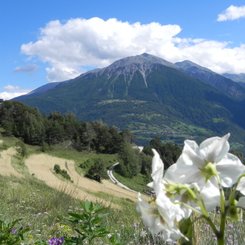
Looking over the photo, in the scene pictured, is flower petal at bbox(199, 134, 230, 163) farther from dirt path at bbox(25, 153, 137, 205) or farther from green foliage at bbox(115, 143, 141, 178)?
green foliage at bbox(115, 143, 141, 178)

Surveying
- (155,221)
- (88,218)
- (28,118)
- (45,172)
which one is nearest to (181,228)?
(155,221)

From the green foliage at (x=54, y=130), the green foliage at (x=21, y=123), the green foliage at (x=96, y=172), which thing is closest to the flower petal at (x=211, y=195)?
the green foliage at (x=96, y=172)

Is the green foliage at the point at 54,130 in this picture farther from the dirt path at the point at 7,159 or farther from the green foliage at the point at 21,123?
the dirt path at the point at 7,159

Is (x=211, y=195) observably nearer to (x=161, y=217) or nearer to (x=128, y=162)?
(x=161, y=217)

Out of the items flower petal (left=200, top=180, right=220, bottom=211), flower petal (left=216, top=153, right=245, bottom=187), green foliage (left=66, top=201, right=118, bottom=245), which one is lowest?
green foliage (left=66, top=201, right=118, bottom=245)

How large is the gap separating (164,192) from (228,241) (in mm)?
3696

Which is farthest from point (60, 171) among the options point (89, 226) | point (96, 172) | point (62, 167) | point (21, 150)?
point (89, 226)

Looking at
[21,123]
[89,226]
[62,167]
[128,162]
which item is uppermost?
[89,226]

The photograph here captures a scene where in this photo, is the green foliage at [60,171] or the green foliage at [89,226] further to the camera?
the green foliage at [60,171]

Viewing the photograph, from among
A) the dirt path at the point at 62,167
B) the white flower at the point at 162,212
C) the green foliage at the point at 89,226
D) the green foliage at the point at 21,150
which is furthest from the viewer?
the green foliage at the point at 21,150

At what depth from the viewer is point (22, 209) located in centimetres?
892

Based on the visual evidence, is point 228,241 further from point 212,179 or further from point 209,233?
point 212,179

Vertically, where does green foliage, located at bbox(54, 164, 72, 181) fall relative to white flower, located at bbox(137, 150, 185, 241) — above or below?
below

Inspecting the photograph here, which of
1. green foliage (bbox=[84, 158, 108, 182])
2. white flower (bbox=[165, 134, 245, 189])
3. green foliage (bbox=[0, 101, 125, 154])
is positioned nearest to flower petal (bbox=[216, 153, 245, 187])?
white flower (bbox=[165, 134, 245, 189])
